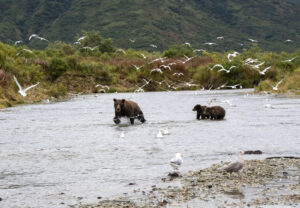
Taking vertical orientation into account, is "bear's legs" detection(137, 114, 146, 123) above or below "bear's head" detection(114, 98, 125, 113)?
below

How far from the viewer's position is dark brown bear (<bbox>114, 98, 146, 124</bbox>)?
907 inches

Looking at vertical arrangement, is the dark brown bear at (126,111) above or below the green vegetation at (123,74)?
below

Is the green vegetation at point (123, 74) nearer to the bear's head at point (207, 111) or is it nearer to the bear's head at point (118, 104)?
the bear's head at point (207, 111)

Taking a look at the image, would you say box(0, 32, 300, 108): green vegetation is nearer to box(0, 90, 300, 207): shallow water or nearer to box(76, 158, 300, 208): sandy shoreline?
box(0, 90, 300, 207): shallow water

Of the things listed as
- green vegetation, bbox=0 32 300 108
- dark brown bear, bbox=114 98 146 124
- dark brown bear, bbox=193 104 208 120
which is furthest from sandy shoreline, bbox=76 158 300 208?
green vegetation, bbox=0 32 300 108

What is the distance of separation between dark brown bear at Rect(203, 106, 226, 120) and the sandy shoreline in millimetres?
12453

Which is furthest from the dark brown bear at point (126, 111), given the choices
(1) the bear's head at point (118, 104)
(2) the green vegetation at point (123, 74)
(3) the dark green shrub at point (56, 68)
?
(3) the dark green shrub at point (56, 68)

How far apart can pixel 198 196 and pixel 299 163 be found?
168 inches

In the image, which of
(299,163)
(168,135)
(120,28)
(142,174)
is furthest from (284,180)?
(120,28)

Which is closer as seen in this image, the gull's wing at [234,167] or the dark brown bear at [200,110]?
A: the gull's wing at [234,167]

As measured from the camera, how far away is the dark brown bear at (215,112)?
25.2m

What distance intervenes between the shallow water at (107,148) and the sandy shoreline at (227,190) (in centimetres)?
68

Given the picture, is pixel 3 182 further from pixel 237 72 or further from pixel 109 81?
pixel 237 72

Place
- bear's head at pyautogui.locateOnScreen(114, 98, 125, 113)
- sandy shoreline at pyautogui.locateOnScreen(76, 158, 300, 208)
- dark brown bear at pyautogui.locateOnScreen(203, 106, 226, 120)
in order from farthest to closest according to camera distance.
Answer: dark brown bear at pyautogui.locateOnScreen(203, 106, 226, 120) < bear's head at pyautogui.locateOnScreen(114, 98, 125, 113) < sandy shoreline at pyautogui.locateOnScreen(76, 158, 300, 208)
